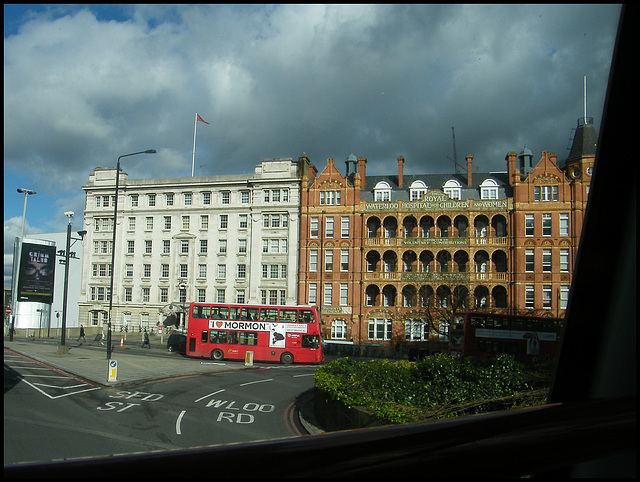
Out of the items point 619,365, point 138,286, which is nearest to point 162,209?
point 138,286

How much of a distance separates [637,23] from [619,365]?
1336 mm

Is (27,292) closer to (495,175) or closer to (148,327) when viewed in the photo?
(148,327)

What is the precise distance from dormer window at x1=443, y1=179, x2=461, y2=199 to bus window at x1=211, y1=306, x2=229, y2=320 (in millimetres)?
22946

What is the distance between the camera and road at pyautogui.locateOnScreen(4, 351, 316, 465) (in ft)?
23.1

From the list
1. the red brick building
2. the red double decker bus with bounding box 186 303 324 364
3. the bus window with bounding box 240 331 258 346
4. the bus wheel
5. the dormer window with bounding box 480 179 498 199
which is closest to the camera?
the bus wheel

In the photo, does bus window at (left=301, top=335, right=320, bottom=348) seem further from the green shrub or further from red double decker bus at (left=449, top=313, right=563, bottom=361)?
the green shrub

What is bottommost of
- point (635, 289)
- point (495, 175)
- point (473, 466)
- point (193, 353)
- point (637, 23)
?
point (193, 353)

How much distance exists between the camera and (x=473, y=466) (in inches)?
43.3

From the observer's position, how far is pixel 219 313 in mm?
31641

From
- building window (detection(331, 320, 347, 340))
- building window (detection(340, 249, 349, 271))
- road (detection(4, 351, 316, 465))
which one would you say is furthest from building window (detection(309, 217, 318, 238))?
road (detection(4, 351, 316, 465))

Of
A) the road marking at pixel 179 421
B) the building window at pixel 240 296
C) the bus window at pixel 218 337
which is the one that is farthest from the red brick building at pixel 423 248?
the road marking at pixel 179 421

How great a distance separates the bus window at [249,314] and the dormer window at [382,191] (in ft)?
63.5

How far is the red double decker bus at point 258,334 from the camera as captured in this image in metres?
31.1

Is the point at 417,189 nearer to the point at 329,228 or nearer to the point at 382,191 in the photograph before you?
the point at 382,191
